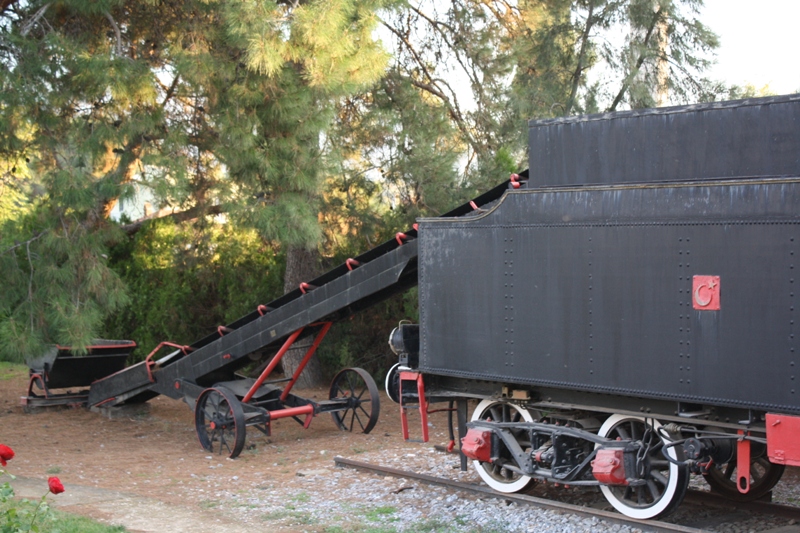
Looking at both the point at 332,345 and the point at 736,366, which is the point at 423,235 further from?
the point at 332,345

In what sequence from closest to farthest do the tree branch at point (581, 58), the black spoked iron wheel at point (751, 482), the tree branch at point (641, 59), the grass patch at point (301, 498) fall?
the black spoked iron wheel at point (751, 482) < the grass patch at point (301, 498) < the tree branch at point (641, 59) < the tree branch at point (581, 58)

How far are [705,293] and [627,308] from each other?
0.59 metres

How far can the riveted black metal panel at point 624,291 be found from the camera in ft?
18.7

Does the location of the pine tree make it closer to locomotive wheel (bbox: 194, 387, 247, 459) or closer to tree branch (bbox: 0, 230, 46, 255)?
tree branch (bbox: 0, 230, 46, 255)

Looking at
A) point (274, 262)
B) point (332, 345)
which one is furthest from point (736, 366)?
point (274, 262)

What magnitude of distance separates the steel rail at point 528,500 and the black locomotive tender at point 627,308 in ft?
0.49

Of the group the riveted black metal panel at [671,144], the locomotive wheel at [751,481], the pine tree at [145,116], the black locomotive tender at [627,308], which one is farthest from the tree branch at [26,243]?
the locomotive wheel at [751,481]

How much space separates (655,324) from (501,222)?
1536mm

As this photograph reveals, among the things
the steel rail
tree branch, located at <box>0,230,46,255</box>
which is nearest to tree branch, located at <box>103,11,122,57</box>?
tree branch, located at <box>0,230,46,255</box>

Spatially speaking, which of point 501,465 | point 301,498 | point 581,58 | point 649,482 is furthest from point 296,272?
point 649,482

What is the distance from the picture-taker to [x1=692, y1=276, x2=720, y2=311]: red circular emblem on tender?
590 cm

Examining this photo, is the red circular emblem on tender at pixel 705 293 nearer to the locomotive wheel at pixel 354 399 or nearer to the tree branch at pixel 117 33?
the locomotive wheel at pixel 354 399

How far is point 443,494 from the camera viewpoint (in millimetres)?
7805

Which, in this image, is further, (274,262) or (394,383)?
(274,262)
